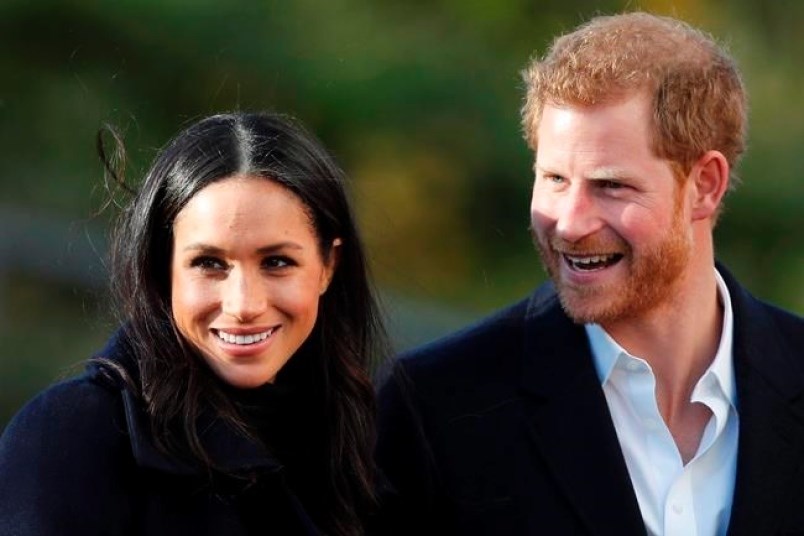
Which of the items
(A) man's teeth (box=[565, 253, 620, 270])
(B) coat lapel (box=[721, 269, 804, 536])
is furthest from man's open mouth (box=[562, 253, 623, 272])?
(B) coat lapel (box=[721, 269, 804, 536])

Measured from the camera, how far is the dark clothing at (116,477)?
2.87 metres

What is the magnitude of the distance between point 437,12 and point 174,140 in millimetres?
4334

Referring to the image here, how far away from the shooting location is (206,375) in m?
3.08

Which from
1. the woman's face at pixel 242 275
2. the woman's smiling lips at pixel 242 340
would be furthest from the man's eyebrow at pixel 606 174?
the woman's smiling lips at pixel 242 340

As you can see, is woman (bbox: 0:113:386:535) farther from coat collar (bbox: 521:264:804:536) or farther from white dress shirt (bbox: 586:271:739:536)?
white dress shirt (bbox: 586:271:739:536)

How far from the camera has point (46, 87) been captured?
697 centimetres

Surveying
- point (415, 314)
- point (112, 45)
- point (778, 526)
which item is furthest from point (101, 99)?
point (778, 526)

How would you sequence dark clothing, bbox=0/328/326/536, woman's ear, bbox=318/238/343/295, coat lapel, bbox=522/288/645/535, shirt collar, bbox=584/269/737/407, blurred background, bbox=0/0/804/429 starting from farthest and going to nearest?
blurred background, bbox=0/0/804/429, shirt collar, bbox=584/269/737/407, coat lapel, bbox=522/288/645/535, woman's ear, bbox=318/238/343/295, dark clothing, bbox=0/328/326/536

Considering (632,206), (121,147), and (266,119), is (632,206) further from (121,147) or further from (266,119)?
(121,147)

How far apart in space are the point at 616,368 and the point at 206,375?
0.85 m

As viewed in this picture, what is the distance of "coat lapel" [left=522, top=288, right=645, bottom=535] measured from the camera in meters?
3.43

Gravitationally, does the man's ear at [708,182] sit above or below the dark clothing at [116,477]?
above

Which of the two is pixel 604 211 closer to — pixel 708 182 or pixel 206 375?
pixel 708 182

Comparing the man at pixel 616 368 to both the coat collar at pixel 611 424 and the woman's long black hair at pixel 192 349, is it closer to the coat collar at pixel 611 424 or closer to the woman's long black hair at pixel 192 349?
the coat collar at pixel 611 424
